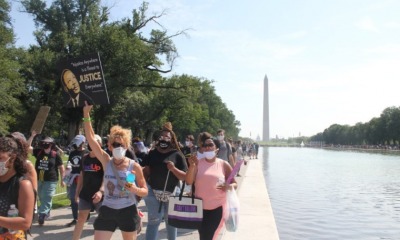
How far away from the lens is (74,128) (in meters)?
44.2

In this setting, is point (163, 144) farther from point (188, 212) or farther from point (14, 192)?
point (14, 192)

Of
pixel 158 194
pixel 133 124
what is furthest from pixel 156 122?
pixel 158 194

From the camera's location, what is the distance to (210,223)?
555cm

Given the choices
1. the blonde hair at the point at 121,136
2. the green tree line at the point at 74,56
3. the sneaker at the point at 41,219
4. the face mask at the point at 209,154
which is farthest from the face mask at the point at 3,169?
the green tree line at the point at 74,56

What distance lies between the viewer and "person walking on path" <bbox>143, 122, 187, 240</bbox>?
6125mm

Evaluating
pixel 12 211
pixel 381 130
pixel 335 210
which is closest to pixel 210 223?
pixel 12 211

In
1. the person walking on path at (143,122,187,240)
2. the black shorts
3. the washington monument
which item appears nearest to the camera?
the black shorts

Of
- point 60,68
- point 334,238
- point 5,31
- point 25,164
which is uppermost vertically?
point 5,31

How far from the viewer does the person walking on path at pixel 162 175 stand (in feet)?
20.1

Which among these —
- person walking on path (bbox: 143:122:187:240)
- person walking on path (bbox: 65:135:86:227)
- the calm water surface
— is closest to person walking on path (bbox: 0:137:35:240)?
person walking on path (bbox: 143:122:187:240)

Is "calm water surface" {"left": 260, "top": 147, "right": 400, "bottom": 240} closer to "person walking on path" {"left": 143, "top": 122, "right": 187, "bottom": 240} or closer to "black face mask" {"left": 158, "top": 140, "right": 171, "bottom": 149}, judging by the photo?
"person walking on path" {"left": 143, "top": 122, "right": 187, "bottom": 240}

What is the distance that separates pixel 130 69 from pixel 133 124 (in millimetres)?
17846

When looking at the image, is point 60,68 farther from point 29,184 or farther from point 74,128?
point 74,128

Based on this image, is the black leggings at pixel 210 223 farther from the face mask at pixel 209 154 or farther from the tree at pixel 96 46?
the tree at pixel 96 46
